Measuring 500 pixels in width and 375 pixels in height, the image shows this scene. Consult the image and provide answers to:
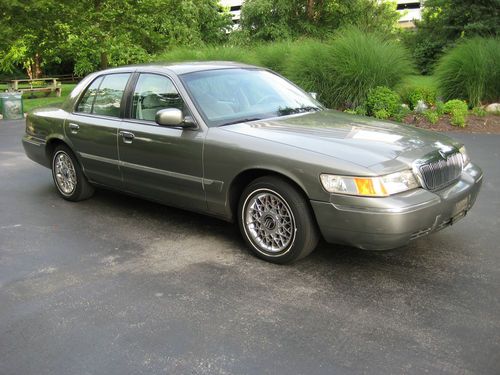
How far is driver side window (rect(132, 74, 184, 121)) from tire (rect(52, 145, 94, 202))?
4.19 ft

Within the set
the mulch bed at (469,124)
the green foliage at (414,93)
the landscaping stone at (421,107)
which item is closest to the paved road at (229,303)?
the mulch bed at (469,124)

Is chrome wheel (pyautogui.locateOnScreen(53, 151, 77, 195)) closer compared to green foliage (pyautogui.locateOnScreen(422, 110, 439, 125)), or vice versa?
chrome wheel (pyautogui.locateOnScreen(53, 151, 77, 195))

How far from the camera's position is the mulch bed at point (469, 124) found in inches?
428

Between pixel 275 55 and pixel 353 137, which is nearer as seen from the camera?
pixel 353 137

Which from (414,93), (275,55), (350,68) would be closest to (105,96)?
(350,68)

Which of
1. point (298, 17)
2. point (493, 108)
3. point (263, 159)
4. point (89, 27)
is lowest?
point (493, 108)

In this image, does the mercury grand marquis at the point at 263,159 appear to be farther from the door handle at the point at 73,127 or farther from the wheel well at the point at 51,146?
the wheel well at the point at 51,146

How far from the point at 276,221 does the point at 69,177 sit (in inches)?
125

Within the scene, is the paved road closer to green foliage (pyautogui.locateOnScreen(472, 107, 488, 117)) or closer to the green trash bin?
green foliage (pyautogui.locateOnScreen(472, 107, 488, 117))

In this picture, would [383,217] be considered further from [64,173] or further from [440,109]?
[440,109]

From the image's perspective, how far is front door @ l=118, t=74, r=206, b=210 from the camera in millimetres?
4852

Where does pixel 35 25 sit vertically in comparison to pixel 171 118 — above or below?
above

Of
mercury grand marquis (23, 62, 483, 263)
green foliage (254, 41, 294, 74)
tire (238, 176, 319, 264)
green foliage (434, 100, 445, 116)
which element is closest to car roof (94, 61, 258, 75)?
mercury grand marquis (23, 62, 483, 263)

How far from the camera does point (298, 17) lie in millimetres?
32156
